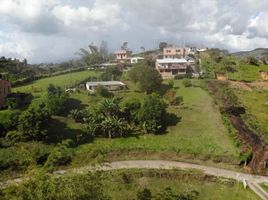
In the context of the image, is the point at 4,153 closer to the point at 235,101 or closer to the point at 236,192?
the point at 236,192

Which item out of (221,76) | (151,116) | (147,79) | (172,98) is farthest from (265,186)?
(221,76)

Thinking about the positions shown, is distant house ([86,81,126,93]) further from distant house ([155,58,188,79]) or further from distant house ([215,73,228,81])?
distant house ([215,73,228,81])

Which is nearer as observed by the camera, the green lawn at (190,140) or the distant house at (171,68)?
the green lawn at (190,140)

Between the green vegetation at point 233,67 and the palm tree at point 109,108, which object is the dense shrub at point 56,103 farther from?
the green vegetation at point 233,67

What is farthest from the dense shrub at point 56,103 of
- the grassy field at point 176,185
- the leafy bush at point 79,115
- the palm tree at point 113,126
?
the grassy field at point 176,185

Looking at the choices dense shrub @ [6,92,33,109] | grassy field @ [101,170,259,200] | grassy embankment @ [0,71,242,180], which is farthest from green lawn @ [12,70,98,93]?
grassy field @ [101,170,259,200]

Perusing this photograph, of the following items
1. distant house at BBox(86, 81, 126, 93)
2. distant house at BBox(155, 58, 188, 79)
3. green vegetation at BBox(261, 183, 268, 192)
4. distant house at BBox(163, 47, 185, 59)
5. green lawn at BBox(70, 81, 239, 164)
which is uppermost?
distant house at BBox(163, 47, 185, 59)
